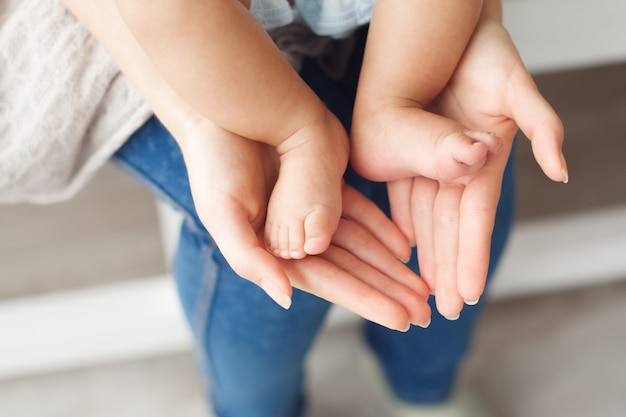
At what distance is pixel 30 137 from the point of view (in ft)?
1.53

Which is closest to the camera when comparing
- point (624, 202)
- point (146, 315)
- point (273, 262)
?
point (273, 262)

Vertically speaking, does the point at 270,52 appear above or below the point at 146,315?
above

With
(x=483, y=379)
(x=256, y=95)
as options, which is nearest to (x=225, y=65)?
(x=256, y=95)

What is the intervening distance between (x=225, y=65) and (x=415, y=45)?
0.12 metres

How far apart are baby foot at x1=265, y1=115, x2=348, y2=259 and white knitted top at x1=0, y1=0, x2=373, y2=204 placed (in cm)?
8

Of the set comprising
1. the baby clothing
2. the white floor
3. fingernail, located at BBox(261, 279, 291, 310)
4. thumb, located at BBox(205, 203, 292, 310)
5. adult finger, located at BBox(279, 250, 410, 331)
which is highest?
the baby clothing

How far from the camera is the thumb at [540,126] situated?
379 mm

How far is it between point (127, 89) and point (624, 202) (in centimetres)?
77

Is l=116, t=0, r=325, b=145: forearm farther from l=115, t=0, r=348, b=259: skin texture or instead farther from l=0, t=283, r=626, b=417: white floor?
l=0, t=283, r=626, b=417: white floor

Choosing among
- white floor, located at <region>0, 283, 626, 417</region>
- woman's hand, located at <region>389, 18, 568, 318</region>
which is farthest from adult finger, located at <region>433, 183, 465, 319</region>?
white floor, located at <region>0, 283, 626, 417</region>

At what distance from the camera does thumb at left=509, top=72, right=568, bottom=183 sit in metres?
0.38

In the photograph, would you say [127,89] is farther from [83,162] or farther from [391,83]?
[391,83]

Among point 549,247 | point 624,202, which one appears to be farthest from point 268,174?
point 624,202

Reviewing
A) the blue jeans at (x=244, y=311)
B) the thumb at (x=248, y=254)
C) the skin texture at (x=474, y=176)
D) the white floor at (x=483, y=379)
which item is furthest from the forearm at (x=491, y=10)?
the white floor at (x=483, y=379)
